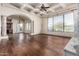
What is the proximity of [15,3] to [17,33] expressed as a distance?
629 millimetres

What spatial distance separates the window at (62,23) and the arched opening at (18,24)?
441 millimetres

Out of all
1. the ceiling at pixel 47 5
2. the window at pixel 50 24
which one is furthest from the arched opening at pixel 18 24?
the window at pixel 50 24

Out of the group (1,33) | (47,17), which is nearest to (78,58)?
(47,17)

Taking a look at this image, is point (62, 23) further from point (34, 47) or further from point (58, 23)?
point (34, 47)

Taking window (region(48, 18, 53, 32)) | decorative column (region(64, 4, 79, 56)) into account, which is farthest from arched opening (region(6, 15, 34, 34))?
decorative column (region(64, 4, 79, 56))

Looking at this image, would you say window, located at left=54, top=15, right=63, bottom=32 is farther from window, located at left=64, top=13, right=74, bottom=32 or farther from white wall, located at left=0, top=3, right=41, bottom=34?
white wall, located at left=0, top=3, right=41, bottom=34

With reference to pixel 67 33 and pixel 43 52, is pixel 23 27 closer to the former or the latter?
pixel 43 52

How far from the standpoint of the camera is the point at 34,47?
7.43 feet

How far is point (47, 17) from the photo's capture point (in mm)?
2357

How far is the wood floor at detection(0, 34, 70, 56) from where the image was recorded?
7.27 feet

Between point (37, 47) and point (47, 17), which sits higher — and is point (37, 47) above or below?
below

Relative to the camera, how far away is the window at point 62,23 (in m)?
2.20

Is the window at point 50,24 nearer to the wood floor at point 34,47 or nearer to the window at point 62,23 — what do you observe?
the window at point 62,23

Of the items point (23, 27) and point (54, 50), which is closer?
point (54, 50)
